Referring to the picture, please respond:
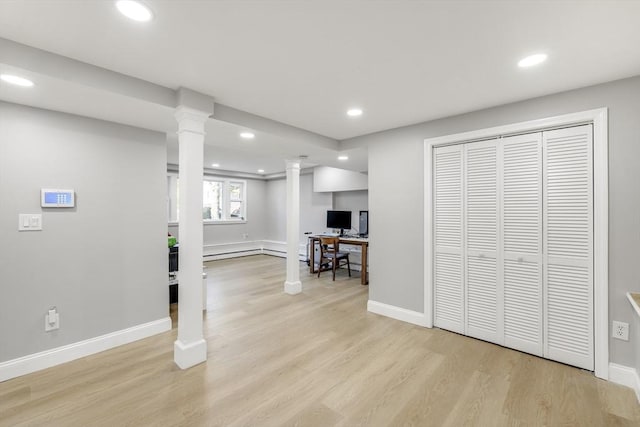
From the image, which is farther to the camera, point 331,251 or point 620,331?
point 331,251

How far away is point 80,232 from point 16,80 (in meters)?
1.25

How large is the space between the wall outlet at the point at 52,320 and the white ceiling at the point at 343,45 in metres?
1.71

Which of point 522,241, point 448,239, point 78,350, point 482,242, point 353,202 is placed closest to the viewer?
point 78,350

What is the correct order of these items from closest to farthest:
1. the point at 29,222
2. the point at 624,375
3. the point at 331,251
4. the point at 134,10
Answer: the point at 134,10, the point at 624,375, the point at 29,222, the point at 331,251

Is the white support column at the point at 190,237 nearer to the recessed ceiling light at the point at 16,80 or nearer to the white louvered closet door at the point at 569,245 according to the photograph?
the recessed ceiling light at the point at 16,80

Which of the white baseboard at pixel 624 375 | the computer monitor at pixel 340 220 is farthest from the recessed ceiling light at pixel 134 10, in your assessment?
the computer monitor at pixel 340 220

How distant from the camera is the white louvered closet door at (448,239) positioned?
2.95 metres

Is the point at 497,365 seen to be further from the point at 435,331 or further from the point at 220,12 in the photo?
the point at 220,12

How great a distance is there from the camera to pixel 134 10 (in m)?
1.40

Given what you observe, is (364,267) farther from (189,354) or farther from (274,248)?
(274,248)

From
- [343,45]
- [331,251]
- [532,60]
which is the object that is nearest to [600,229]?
[532,60]

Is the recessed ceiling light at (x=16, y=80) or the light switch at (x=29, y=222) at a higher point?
the recessed ceiling light at (x=16, y=80)

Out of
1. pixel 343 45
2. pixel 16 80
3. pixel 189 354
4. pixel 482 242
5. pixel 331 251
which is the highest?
pixel 343 45

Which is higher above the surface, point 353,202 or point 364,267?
point 353,202
